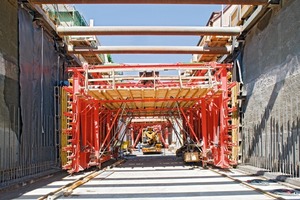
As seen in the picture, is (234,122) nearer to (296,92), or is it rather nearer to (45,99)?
(296,92)

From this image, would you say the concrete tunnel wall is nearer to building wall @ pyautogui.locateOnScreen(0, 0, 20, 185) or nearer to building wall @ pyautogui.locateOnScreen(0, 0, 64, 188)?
building wall @ pyautogui.locateOnScreen(0, 0, 64, 188)

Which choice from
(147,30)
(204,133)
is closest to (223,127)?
(204,133)

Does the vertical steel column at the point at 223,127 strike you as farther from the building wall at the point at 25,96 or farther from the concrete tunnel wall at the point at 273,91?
the building wall at the point at 25,96

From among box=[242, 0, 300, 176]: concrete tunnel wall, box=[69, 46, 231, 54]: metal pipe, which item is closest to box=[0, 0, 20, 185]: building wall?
box=[69, 46, 231, 54]: metal pipe

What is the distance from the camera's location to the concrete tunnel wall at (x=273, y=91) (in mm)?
12227

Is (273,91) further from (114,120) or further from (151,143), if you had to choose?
(151,143)

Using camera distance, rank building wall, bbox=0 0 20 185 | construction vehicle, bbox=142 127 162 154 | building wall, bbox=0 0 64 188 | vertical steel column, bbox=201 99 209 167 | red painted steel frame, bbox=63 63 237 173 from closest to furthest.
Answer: building wall, bbox=0 0 20 185, building wall, bbox=0 0 64 188, red painted steel frame, bbox=63 63 237 173, vertical steel column, bbox=201 99 209 167, construction vehicle, bbox=142 127 162 154

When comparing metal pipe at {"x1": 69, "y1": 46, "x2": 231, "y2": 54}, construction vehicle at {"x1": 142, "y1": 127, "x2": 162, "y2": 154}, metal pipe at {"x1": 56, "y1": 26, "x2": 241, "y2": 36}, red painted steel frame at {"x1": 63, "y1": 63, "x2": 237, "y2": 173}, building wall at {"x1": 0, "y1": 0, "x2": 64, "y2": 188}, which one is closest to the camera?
building wall at {"x1": 0, "y1": 0, "x2": 64, "y2": 188}

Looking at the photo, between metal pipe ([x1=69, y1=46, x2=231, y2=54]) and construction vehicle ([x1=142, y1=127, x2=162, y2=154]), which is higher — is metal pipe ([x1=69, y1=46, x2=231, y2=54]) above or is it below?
above

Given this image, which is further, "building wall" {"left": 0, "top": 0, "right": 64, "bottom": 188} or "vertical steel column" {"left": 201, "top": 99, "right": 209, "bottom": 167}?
"vertical steel column" {"left": 201, "top": 99, "right": 209, "bottom": 167}

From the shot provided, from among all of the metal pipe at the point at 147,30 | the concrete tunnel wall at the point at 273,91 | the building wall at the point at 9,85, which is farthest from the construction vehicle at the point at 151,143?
the building wall at the point at 9,85

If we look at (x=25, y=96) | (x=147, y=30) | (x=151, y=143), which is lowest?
(x=151, y=143)

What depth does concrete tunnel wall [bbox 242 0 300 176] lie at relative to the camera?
481 inches

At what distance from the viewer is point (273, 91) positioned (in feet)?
46.5
